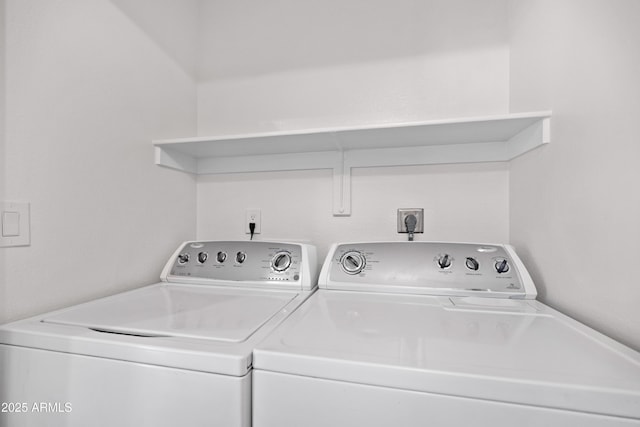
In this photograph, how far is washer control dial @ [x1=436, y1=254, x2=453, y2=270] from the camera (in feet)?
3.26

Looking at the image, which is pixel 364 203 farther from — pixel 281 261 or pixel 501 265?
pixel 501 265

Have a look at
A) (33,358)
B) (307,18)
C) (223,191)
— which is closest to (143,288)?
(33,358)

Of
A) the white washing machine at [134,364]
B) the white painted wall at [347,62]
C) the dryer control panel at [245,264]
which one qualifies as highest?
the white painted wall at [347,62]

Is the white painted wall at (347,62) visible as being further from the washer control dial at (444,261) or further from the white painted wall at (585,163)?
the washer control dial at (444,261)

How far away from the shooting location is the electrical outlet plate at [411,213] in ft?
4.23

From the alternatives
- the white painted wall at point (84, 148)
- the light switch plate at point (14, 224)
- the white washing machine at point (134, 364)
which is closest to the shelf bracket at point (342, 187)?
the white washing machine at point (134, 364)

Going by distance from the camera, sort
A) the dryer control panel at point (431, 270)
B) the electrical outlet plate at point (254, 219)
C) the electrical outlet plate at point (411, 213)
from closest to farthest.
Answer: the dryer control panel at point (431, 270), the electrical outlet plate at point (411, 213), the electrical outlet plate at point (254, 219)

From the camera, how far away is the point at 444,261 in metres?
1.00

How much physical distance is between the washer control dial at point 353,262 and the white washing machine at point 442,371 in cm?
28

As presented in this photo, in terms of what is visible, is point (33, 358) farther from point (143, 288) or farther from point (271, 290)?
point (271, 290)

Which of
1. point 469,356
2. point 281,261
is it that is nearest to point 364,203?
point 281,261

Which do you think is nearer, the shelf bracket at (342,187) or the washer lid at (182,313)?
the washer lid at (182,313)

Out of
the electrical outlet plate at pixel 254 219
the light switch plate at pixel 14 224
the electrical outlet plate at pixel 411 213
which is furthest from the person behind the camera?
the electrical outlet plate at pixel 254 219

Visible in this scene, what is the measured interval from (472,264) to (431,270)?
0.14 meters
